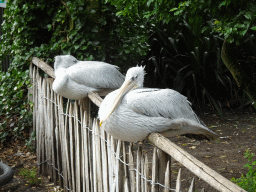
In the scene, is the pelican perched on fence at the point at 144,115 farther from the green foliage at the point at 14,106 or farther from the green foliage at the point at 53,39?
the green foliage at the point at 14,106

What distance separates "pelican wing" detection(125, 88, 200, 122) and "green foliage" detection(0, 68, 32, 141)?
283 cm

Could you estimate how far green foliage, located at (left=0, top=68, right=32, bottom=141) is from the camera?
4.58m

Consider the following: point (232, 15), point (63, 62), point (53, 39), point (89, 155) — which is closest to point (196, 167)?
point (232, 15)

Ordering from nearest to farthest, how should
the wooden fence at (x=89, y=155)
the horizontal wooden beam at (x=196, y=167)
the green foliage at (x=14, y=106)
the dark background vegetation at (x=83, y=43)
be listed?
the horizontal wooden beam at (x=196, y=167) < the wooden fence at (x=89, y=155) < the dark background vegetation at (x=83, y=43) < the green foliage at (x=14, y=106)

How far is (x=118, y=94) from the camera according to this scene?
2098 millimetres

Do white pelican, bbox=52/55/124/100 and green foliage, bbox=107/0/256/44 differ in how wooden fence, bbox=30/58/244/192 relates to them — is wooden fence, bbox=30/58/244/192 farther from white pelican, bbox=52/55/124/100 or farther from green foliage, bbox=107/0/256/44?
green foliage, bbox=107/0/256/44

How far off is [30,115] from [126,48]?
5.13 ft

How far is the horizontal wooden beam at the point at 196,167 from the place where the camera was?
1.37 metres

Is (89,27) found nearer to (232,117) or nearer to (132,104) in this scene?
(132,104)

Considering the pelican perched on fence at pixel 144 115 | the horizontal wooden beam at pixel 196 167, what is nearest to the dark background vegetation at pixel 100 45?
the pelican perched on fence at pixel 144 115

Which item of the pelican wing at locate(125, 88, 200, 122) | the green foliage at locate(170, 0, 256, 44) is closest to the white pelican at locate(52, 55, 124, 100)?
→ the pelican wing at locate(125, 88, 200, 122)

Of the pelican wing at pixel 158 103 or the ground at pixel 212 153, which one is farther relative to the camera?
the ground at pixel 212 153

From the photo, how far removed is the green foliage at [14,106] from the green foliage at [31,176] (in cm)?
74

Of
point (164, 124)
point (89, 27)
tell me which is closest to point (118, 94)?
point (164, 124)
